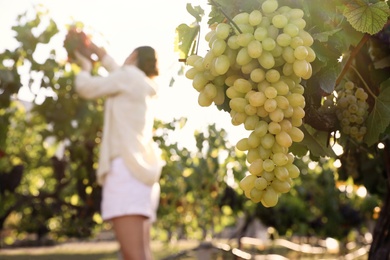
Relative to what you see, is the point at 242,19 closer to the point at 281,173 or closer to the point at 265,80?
the point at 265,80

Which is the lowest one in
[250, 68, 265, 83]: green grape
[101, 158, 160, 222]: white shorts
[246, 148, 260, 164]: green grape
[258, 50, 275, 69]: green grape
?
[101, 158, 160, 222]: white shorts

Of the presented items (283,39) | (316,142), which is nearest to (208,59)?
(283,39)

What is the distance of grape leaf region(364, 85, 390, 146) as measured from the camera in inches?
61.7

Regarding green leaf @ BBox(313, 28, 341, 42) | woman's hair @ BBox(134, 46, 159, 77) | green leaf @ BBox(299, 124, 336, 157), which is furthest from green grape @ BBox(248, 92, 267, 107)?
woman's hair @ BBox(134, 46, 159, 77)

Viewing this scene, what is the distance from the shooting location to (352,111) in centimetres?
169

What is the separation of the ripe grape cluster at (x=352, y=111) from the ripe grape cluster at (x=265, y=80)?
19.8 inches

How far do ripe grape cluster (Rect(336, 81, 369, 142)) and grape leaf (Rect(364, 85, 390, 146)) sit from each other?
0.25 ft

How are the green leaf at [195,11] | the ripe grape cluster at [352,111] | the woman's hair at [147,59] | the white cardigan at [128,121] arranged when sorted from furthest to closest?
the woman's hair at [147,59] → the white cardigan at [128,121] → the ripe grape cluster at [352,111] → the green leaf at [195,11]

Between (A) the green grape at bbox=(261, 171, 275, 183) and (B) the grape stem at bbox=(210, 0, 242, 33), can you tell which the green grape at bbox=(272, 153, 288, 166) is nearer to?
(A) the green grape at bbox=(261, 171, 275, 183)

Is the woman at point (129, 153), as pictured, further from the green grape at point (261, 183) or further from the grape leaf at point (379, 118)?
the green grape at point (261, 183)

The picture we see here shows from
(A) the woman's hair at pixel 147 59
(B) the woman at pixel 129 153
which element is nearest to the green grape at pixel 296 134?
(B) the woman at pixel 129 153

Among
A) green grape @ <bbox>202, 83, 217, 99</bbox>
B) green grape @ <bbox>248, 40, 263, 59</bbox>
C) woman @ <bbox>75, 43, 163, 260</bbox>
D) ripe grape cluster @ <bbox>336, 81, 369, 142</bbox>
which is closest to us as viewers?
green grape @ <bbox>248, 40, 263, 59</bbox>

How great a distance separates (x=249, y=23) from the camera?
1213 millimetres

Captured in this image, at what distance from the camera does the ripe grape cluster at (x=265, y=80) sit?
3.82ft
